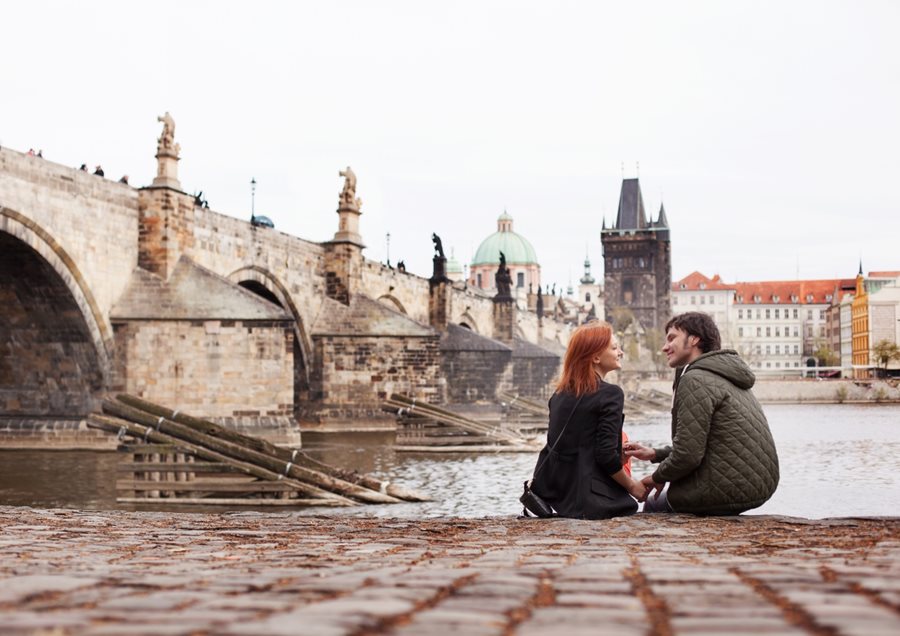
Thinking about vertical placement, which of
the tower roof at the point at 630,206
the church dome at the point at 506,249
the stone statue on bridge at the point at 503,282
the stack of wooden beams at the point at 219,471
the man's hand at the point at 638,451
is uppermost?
the tower roof at the point at 630,206

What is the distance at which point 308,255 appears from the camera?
31.9 meters

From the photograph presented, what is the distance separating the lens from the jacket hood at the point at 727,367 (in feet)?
19.7

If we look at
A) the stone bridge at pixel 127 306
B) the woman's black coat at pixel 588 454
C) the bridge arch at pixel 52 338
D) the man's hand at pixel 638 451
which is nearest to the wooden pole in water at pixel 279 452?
the woman's black coat at pixel 588 454

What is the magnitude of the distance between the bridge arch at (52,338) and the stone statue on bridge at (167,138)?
3.51 m

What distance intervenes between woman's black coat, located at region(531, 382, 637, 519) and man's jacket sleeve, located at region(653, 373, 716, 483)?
35cm

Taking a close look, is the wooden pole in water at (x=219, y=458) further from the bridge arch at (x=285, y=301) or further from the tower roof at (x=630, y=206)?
the tower roof at (x=630, y=206)

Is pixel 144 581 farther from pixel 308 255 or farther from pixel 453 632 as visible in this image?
pixel 308 255

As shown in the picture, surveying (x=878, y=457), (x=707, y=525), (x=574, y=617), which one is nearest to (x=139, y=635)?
(x=574, y=617)

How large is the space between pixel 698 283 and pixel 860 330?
3118 cm

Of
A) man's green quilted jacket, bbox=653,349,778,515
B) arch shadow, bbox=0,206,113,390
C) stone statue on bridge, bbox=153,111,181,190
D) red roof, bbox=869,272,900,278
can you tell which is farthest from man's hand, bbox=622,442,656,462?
red roof, bbox=869,272,900,278

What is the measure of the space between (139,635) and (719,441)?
13.9 feet

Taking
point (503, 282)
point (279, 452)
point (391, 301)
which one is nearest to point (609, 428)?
point (279, 452)

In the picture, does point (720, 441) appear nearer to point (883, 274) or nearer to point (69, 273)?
point (69, 273)

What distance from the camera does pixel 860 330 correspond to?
335 ft
